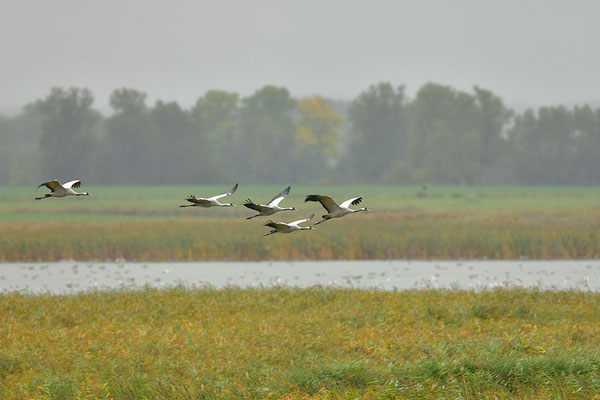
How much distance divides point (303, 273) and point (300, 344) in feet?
59.0

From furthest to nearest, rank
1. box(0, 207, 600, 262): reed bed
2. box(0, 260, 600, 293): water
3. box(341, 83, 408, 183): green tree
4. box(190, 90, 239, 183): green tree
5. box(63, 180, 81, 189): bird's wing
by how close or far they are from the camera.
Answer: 1. box(341, 83, 408, 183): green tree
2. box(190, 90, 239, 183): green tree
3. box(0, 207, 600, 262): reed bed
4. box(0, 260, 600, 293): water
5. box(63, 180, 81, 189): bird's wing

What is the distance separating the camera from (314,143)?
13200 cm

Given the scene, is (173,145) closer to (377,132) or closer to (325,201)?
(377,132)

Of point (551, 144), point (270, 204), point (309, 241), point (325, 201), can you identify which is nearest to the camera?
point (325, 201)

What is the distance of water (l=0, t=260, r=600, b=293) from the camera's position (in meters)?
31.6

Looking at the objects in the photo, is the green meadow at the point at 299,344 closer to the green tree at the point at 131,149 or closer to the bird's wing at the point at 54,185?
the bird's wing at the point at 54,185

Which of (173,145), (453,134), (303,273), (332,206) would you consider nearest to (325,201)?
(332,206)

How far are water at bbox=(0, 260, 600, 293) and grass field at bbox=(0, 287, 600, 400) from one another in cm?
693

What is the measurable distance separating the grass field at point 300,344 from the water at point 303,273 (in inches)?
273

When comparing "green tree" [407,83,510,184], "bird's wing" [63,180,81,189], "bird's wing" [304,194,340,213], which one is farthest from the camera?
"green tree" [407,83,510,184]

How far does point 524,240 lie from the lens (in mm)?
40125

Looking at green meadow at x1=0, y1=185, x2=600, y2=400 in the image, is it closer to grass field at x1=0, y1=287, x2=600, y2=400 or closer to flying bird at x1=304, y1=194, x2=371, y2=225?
grass field at x1=0, y1=287, x2=600, y2=400

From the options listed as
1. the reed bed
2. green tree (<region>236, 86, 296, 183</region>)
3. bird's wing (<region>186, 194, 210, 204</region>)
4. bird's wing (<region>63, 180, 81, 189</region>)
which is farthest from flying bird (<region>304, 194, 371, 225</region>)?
green tree (<region>236, 86, 296, 183</region>)

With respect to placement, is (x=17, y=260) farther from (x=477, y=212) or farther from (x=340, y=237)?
(x=477, y=212)
